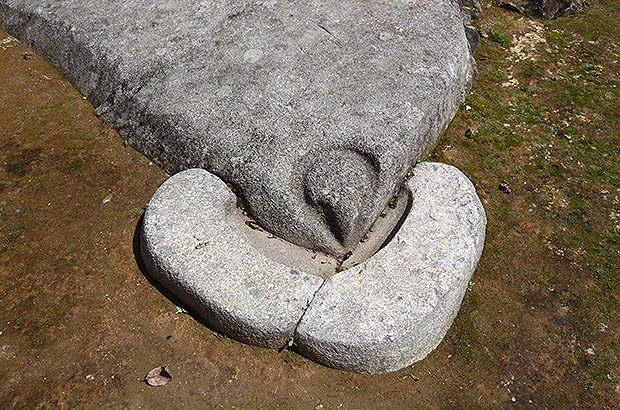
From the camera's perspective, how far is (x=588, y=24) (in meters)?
6.23

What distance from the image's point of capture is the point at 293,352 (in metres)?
3.22

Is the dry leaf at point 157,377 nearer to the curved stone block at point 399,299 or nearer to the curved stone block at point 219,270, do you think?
the curved stone block at point 219,270

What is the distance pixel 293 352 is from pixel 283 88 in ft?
6.65

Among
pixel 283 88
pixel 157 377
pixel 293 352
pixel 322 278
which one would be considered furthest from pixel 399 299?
pixel 283 88

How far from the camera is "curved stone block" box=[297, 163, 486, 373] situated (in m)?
2.97

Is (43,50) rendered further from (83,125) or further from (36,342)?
(36,342)

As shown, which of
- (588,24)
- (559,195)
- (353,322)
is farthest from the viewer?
(588,24)

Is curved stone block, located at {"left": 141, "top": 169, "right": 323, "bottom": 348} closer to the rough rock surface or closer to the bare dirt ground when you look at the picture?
the bare dirt ground

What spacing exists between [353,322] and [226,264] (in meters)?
0.88

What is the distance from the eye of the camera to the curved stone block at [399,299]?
2.97 metres

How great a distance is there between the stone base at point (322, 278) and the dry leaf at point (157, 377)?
0.42 meters

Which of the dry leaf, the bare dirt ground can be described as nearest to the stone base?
the bare dirt ground

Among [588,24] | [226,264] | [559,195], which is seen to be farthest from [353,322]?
[588,24]

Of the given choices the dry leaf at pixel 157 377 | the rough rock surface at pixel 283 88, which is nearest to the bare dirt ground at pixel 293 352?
the dry leaf at pixel 157 377
